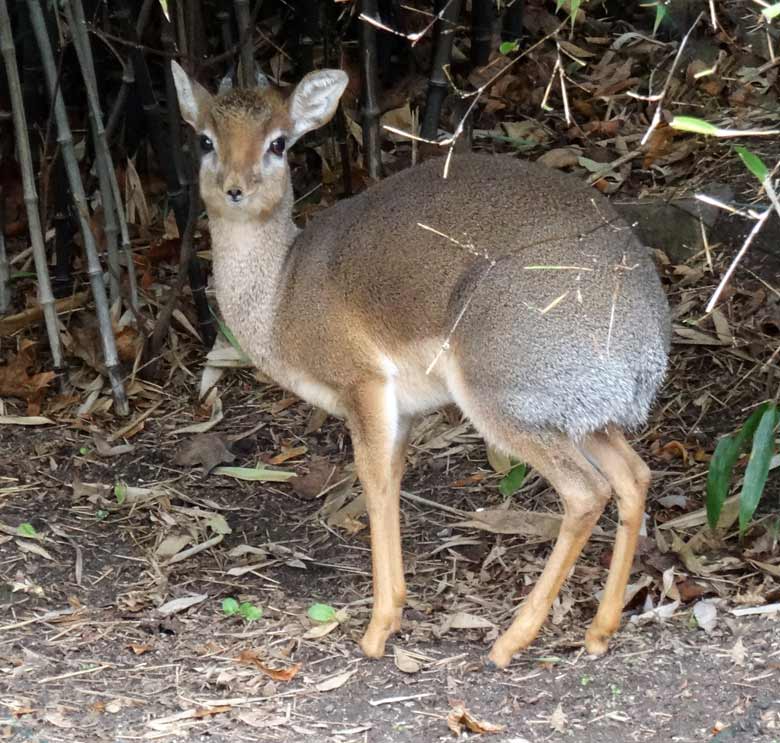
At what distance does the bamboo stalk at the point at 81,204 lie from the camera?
19.1 ft

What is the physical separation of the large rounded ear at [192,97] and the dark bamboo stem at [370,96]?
103cm

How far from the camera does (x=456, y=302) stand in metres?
4.57

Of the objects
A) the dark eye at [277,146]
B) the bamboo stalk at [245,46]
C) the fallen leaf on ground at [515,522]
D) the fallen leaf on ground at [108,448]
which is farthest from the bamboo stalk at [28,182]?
the fallen leaf on ground at [515,522]

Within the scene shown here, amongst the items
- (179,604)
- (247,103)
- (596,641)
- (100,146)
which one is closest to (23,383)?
(100,146)

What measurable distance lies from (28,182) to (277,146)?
1.48 m

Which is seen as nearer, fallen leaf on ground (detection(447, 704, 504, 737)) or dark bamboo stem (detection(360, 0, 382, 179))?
fallen leaf on ground (detection(447, 704, 504, 737))

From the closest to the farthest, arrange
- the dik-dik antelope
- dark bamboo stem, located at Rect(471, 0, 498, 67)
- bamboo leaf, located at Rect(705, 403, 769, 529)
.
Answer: the dik-dik antelope → bamboo leaf, located at Rect(705, 403, 769, 529) → dark bamboo stem, located at Rect(471, 0, 498, 67)

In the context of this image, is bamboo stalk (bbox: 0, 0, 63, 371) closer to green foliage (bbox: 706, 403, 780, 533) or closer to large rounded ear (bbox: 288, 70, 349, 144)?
large rounded ear (bbox: 288, 70, 349, 144)

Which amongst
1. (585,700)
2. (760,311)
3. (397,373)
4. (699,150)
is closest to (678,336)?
(760,311)

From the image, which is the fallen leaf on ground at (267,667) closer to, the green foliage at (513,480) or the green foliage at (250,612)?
the green foliage at (250,612)

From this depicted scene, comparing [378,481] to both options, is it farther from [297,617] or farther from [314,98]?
[314,98]

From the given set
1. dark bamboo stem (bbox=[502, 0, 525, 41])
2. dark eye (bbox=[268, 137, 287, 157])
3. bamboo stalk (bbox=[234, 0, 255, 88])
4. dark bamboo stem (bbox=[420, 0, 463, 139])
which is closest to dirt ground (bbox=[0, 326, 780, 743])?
dark bamboo stem (bbox=[420, 0, 463, 139])

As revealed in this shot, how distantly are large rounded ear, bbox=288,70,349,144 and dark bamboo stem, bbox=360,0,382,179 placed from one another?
776 millimetres

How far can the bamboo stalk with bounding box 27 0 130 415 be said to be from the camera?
5.84 m
